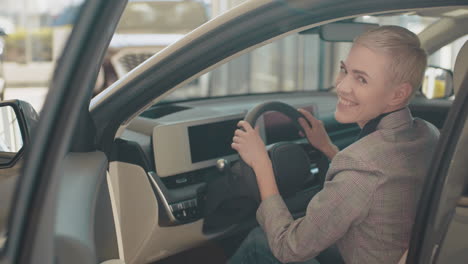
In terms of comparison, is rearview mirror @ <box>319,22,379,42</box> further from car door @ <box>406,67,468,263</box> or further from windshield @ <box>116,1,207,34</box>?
windshield @ <box>116,1,207,34</box>

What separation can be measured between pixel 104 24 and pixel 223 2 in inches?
323

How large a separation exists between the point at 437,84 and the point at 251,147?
5.86 feet

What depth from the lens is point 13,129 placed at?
1271mm

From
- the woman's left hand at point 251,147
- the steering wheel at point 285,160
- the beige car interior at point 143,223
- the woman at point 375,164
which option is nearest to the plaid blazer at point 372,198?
the woman at point 375,164

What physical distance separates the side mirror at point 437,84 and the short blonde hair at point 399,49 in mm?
1671

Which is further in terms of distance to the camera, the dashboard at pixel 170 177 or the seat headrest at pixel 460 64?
the dashboard at pixel 170 177

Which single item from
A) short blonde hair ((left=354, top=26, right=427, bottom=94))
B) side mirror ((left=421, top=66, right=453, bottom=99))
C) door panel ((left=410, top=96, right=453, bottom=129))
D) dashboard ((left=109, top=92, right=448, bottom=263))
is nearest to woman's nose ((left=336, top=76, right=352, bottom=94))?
short blonde hair ((left=354, top=26, right=427, bottom=94))

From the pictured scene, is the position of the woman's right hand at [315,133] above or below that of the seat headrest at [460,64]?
below

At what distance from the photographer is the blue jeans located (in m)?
1.80

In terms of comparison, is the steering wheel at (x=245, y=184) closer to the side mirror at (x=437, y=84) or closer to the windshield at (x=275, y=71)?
the side mirror at (x=437, y=84)

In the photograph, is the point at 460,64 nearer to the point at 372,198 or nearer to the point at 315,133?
the point at 372,198

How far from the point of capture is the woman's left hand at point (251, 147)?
1.60 m

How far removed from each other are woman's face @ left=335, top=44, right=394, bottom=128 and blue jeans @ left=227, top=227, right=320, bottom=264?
1.90 ft

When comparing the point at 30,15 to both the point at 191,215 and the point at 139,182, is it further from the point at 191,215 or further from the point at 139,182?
the point at 191,215
